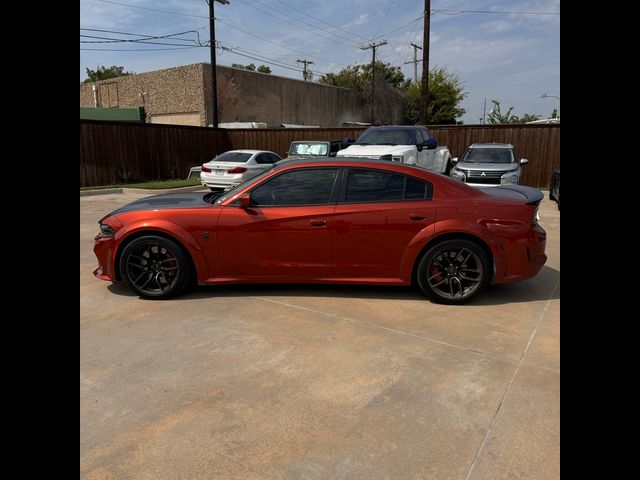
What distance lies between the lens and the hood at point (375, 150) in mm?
10883

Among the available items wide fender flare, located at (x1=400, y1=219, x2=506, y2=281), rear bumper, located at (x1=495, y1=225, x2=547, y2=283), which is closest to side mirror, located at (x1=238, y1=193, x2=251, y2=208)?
wide fender flare, located at (x1=400, y1=219, x2=506, y2=281)

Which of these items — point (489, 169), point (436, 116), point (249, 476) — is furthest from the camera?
point (436, 116)

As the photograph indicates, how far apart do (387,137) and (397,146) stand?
A: 27.8 inches

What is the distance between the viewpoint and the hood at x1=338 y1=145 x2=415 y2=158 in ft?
35.7

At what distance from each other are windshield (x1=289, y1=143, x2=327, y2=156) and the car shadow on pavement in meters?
10.8

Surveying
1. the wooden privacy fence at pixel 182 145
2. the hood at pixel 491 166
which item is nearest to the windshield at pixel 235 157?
the wooden privacy fence at pixel 182 145

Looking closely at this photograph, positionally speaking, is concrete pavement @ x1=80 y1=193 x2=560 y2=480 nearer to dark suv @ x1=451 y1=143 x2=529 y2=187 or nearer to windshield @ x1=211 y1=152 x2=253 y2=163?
dark suv @ x1=451 y1=143 x2=529 y2=187

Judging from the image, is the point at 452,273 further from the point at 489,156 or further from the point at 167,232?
the point at 489,156

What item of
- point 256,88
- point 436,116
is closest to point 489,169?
point 256,88

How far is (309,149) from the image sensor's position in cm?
1577
